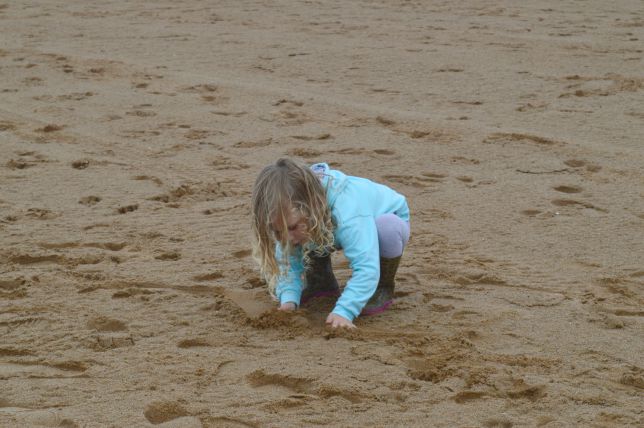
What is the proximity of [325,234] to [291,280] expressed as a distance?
1.15 feet

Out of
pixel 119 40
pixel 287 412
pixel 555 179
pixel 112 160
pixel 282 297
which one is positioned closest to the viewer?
pixel 287 412

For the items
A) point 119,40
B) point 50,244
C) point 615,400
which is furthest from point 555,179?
point 119,40

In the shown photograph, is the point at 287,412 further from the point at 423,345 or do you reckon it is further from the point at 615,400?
the point at 615,400

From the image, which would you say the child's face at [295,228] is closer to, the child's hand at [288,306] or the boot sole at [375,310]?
the child's hand at [288,306]

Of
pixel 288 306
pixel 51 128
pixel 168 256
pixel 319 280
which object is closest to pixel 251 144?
pixel 51 128

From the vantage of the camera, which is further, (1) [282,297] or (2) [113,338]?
(1) [282,297]

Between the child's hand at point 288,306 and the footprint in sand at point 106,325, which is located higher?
the child's hand at point 288,306

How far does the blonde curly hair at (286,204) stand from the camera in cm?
336

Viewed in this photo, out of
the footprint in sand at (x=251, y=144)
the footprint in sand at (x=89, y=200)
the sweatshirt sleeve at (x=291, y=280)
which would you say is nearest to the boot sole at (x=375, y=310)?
the sweatshirt sleeve at (x=291, y=280)

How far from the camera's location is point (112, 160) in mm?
5871

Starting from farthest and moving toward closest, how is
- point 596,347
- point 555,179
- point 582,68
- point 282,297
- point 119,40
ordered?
point 119,40 < point 582,68 < point 555,179 < point 282,297 < point 596,347

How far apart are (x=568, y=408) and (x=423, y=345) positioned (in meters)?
0.65

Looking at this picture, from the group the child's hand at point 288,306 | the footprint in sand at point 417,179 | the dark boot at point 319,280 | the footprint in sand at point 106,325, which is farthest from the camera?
the footprint in sand at point 417,179

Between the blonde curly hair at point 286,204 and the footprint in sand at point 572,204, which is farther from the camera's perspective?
the footprint in sand at point 572,204
